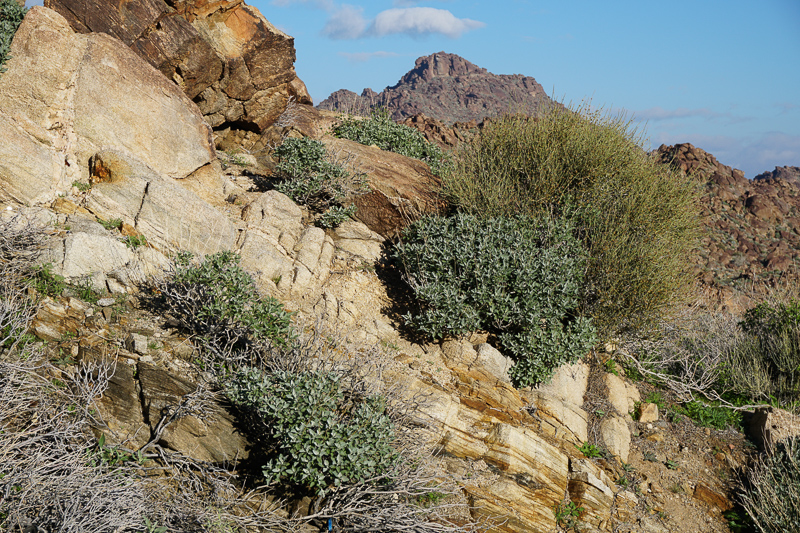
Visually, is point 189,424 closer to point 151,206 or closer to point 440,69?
point 151,206

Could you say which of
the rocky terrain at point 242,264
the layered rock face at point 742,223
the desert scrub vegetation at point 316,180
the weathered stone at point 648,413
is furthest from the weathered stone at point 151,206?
the layered rock face at point 742,223

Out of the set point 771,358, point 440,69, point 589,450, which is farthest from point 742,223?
point 440,69

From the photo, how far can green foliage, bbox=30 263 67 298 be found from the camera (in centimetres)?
563

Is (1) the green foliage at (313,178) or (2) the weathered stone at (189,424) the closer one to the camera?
(2) the weathered stone at (189,424)

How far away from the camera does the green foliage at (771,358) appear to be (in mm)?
8664

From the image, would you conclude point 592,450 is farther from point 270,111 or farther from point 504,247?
point 270,111

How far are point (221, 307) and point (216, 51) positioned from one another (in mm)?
6704

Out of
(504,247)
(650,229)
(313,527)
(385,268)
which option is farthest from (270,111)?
(313,527)

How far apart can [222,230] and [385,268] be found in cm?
268

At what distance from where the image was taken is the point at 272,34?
36.5ft

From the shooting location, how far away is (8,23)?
6941 millimetres

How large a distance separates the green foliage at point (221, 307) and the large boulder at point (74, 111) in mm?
2362

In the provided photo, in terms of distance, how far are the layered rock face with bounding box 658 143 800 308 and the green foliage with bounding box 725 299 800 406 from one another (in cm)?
863

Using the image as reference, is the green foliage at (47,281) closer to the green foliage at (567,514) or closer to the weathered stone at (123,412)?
the weathered stone at (123,412)
